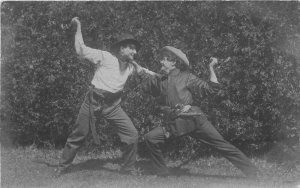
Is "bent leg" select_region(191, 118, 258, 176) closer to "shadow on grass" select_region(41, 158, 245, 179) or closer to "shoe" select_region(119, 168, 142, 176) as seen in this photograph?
"shadow on grass" select_region(41, 158, 245, 179)

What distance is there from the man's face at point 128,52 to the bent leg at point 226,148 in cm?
131

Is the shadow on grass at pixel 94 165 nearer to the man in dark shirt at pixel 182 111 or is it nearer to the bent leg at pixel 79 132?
the bent leg at pixel 79 132

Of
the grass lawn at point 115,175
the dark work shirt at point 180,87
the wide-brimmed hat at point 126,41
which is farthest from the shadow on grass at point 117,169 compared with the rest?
the wide-brimmed hat at point 126,41

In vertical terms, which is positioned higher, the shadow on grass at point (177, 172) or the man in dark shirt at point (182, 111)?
the man in dark shirt at point (182, 111)

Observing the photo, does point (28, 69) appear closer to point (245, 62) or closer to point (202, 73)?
point (202, 73)

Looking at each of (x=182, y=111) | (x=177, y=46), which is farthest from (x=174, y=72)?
(x=177, y=46)

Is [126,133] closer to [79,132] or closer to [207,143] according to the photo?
[79,132]

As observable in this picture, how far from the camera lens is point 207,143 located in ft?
19.3

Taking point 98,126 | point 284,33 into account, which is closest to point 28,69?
point 98,126

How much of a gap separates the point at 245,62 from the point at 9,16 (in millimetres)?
3777

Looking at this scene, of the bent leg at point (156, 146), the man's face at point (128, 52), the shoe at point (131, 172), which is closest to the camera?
the bent leg at point (156, 146)

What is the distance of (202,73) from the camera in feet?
21.5

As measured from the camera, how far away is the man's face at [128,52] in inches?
239

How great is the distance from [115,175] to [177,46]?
79.2 inches
